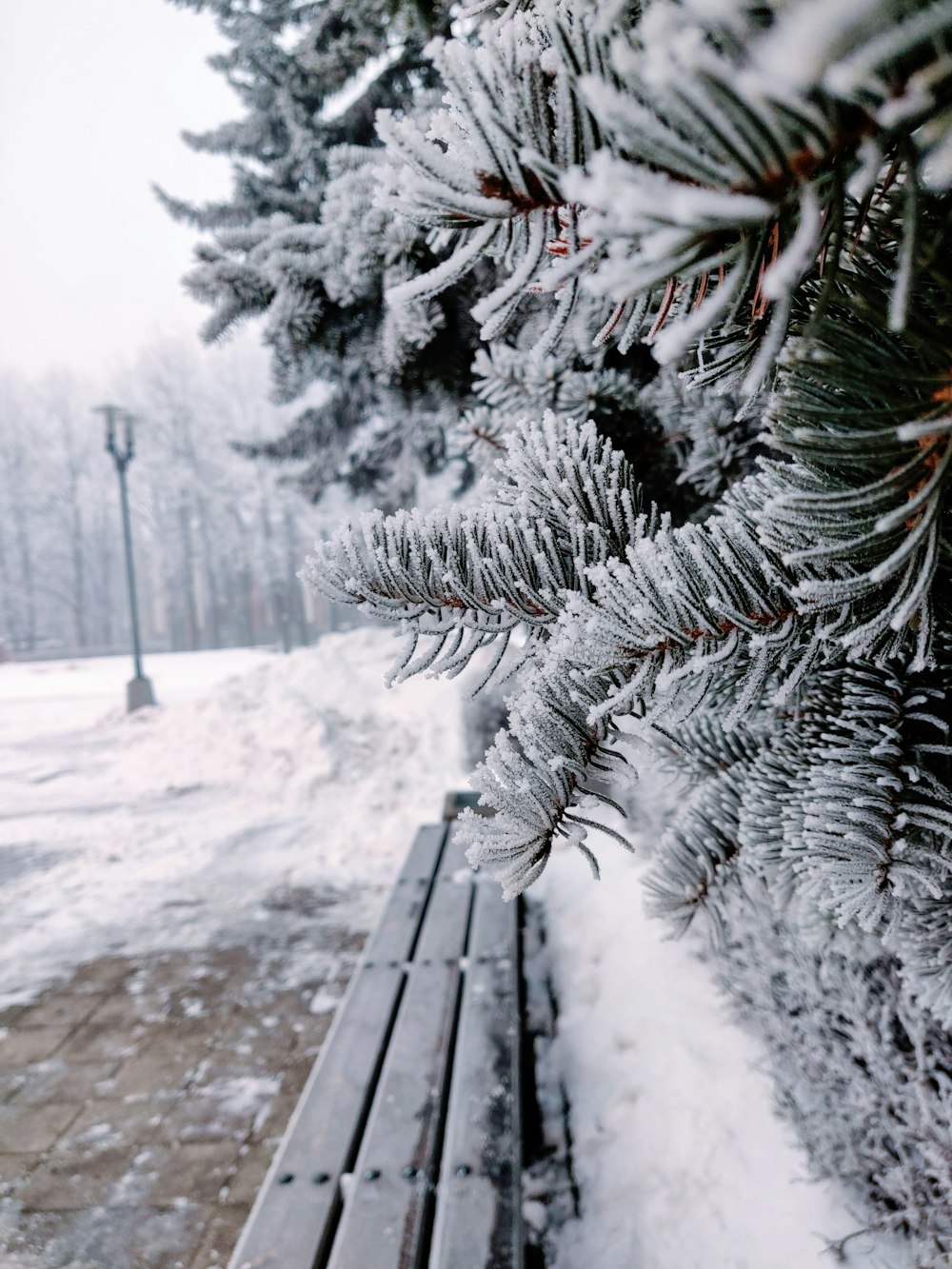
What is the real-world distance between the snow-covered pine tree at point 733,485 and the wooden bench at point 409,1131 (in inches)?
37.2

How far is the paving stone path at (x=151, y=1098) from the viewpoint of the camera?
2.20 meters

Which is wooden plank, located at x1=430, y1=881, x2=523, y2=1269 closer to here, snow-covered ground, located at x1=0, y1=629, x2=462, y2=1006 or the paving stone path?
the paving stone path

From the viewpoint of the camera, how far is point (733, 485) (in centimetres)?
78

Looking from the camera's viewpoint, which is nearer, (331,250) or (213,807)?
(331,250)

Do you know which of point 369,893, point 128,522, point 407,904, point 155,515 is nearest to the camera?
point 407,904

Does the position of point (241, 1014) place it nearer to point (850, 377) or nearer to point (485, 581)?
point (485, 581)

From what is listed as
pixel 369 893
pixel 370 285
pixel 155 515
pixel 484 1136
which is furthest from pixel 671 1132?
pixel 155 515

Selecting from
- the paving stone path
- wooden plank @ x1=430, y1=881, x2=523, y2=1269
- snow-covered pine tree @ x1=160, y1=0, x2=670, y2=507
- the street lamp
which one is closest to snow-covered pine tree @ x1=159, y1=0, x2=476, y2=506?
snow-covered pine tree @ x1=160, y1=0, x2=670, y2=507

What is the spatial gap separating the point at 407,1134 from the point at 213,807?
5506 millimetres

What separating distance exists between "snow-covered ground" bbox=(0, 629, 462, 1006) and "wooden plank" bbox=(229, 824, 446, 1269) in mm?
1722

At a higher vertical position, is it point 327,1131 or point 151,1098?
point 327,1131

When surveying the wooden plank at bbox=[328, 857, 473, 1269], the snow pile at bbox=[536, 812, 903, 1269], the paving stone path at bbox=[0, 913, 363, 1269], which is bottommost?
the paving stone path at bbox=[0, 913, 363, 1269]

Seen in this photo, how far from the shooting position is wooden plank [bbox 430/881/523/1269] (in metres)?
1.42

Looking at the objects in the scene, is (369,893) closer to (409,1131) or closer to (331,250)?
(409,1131)
